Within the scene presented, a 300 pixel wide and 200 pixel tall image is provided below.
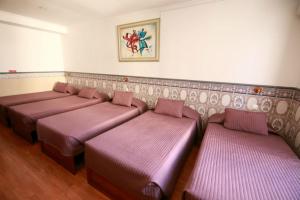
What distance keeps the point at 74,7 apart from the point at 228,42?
2.74 m

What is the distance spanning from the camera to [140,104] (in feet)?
9.30

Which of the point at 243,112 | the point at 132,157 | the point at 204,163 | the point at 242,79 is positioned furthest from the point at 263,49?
the point at 132,157

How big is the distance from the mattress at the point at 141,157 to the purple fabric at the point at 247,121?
55 cm

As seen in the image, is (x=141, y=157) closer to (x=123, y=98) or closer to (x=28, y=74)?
(x=123, y=98)

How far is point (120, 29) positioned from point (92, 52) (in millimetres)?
1071

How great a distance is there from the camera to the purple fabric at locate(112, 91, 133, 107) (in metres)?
2.82

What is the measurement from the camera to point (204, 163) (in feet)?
4.08

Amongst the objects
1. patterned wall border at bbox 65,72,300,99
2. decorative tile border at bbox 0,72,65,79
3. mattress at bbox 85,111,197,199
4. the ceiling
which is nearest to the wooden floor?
mattress at bbox 85,111,197,199

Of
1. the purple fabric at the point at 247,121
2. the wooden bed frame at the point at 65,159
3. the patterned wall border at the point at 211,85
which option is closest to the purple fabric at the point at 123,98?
the patterned wall border at the point at 211,85

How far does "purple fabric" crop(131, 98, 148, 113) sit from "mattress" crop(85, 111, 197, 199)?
0.84 metres

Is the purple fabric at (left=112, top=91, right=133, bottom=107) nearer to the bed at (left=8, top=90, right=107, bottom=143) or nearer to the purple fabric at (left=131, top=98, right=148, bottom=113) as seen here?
the purple fabric at (left=131, top=98, right=148, bottom=113)

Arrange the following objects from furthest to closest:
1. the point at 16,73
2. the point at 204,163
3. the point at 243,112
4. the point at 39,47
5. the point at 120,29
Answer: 1. the point at 39,47
2. the point at 16,73
3. the point at 120,29
4. the point at 243,112
5. the point at 204,163

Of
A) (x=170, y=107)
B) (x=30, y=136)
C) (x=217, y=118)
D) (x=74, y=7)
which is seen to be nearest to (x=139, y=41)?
(x=74, y=7)

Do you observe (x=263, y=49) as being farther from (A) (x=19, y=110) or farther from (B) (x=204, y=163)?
(A) (x=19, y=110)
